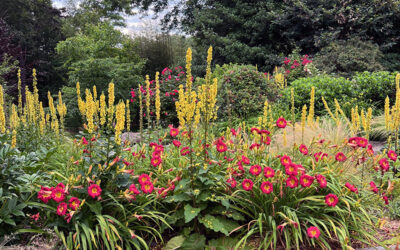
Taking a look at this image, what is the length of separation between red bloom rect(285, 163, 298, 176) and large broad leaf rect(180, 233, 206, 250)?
Result: 731mm

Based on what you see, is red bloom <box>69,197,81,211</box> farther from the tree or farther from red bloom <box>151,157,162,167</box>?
the tree

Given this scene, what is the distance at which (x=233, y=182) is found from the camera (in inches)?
89.2

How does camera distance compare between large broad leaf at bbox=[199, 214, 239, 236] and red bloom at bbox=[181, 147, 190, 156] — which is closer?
large broad leaf at bbox=[199, 214, 239, 236]

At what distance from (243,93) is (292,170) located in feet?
13.8

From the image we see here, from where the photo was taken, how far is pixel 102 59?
1020 cm

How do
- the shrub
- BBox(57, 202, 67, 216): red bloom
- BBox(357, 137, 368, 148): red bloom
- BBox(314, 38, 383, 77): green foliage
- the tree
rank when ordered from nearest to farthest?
BBox(57, 202, 67, 216): red bloom, BBox(357, 137, 368, 148): red bloom, the shrub, BBox(314, 38, 383, 77): green foliage, the tree

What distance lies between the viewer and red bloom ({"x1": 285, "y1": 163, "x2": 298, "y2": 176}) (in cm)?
215

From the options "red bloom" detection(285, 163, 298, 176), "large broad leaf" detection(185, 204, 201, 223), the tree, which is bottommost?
"large broad leaf" detection(185, 204, 201, 223)

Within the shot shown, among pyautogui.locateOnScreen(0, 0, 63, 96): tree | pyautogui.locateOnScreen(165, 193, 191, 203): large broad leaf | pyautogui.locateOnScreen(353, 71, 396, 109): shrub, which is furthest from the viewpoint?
pyautogui.locateOnScreen(0, 0, 63, 96): tree

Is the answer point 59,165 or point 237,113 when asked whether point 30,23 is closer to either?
point 237,113

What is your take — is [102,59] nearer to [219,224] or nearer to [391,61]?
[219,224]

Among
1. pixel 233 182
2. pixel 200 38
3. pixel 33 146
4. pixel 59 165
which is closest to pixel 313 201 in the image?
pixel 233 182

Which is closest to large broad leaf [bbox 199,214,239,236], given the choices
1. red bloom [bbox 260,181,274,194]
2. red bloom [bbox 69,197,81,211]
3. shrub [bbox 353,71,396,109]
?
red bloom [bbox 260,181,274,194]

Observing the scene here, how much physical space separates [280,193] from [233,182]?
0.33m
